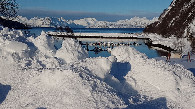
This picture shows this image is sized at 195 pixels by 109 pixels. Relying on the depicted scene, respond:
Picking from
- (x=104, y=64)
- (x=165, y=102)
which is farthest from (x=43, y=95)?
(x=165, y=102)

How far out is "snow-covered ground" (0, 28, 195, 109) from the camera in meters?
7.67

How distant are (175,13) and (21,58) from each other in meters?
67.4

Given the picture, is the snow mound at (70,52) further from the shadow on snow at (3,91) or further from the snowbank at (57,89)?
the shadow on snow at (3,91)

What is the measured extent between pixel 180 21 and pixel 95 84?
60.5 meters

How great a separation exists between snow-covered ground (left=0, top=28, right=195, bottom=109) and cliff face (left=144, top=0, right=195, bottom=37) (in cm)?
4190

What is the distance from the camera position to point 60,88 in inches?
316

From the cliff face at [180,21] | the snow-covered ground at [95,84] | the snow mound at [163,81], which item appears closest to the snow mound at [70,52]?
the snow-covered ground at [95,84]

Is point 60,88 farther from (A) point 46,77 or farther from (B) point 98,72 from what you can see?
(B) point 98,72

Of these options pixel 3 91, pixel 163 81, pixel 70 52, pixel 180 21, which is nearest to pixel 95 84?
pixel 163 81

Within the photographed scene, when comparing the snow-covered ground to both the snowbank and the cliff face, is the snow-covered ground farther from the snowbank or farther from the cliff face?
the cliff face

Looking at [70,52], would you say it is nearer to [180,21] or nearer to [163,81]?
[163,81]

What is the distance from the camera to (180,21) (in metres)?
63.8

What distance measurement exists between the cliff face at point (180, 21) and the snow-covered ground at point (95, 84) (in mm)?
41901

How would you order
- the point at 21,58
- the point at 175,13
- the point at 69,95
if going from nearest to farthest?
the point at 69,95, the point at 21,58, the point at 175,13
